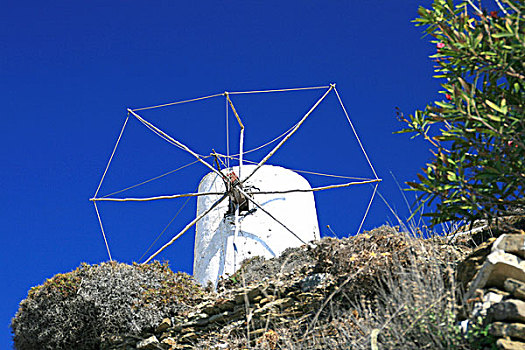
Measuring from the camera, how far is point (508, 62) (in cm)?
428

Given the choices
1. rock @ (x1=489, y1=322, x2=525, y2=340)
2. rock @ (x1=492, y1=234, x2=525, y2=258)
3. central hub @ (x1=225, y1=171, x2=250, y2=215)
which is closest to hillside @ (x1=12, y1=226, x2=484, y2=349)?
rock @ (x1=492, y1=234, x2=525, y2=258)

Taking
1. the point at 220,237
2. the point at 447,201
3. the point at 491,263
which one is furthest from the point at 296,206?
the point at 491,263

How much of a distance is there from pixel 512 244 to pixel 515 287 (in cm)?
45

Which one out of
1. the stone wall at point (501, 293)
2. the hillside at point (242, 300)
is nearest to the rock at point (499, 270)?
the stone wall at point (501, 293)

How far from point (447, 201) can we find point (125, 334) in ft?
16.0

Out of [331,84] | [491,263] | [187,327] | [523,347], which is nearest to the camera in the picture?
[523,347]

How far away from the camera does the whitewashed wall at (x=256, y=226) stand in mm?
10625

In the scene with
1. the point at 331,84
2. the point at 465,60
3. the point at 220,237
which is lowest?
the point at 465,60

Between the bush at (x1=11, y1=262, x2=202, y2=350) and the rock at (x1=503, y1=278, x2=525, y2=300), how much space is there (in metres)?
4.83

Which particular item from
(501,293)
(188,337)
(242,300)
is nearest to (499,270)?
(501,293)

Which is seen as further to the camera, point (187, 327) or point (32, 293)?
point (32, 293)

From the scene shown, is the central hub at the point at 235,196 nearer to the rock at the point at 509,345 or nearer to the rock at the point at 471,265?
the rock at the point at 471,265

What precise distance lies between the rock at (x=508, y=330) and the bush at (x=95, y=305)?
4.88 metres

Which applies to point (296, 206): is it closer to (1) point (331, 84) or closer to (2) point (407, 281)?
(1) point (331, 84)
